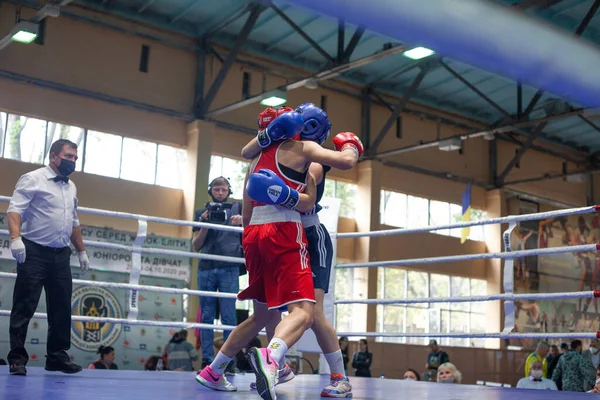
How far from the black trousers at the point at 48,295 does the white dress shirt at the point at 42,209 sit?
51 mm

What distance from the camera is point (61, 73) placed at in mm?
11844

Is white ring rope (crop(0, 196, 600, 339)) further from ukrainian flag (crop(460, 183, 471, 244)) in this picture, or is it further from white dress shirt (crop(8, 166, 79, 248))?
ukrainian flag (crop(460, 183, 471, 244))

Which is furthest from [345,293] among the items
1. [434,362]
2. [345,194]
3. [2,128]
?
[2,128]

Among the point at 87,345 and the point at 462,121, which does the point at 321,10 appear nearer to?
the point at 87,345

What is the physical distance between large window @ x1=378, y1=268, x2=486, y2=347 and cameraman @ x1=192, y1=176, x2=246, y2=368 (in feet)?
35.8

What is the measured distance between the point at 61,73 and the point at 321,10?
1175 centimetres

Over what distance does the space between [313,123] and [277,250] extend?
0.58m

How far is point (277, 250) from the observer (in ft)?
9.11

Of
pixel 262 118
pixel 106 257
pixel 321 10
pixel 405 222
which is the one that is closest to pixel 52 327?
pixel 262 118

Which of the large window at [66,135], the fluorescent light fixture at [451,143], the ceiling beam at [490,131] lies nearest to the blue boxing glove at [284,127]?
the large window at [66,135]

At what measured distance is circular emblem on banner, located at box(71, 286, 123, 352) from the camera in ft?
29.9

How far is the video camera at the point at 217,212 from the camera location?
5184mm

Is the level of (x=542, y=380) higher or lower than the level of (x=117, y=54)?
lower

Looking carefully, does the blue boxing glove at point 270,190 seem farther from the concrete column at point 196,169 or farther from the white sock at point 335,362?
the concrete column at point 196,169
